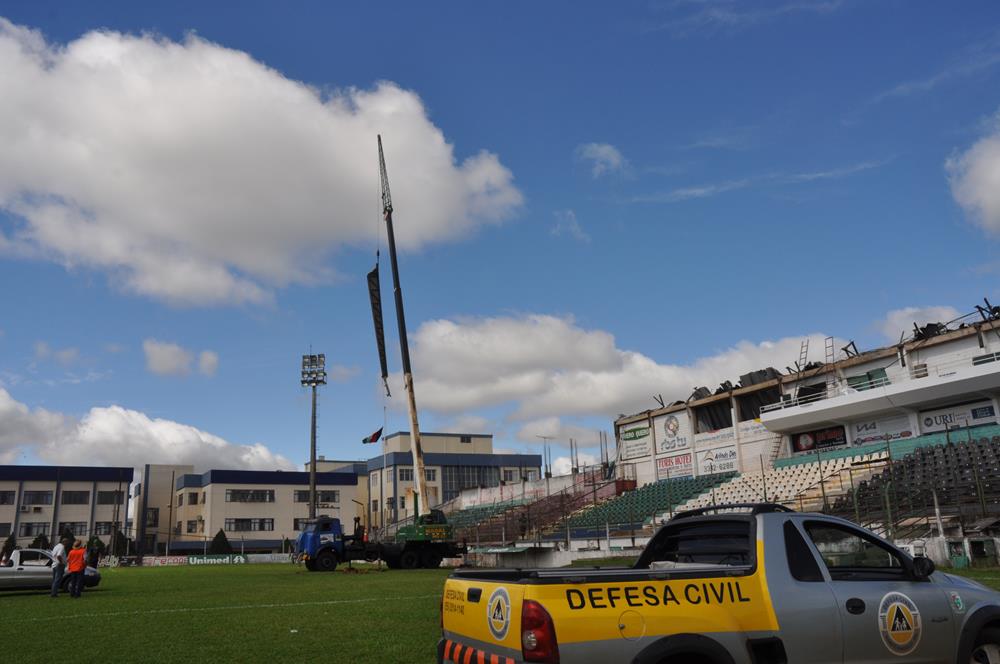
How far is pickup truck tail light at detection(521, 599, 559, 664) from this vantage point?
15.7 feet

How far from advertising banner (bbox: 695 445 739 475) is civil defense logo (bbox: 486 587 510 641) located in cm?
4456

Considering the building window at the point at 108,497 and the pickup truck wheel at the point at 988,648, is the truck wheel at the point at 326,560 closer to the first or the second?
the pickup truck wheel at the point at 988,648

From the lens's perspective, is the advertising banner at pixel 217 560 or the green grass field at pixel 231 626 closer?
the green grass field at pixel 231 626

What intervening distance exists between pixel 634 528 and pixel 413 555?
10.6 metres

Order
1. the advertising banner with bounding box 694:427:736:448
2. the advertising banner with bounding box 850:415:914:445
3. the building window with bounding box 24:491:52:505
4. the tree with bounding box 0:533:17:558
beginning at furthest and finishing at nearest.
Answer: the building window with bounding box 24:491:52:505, the tree with bounding box 0:533:17:558, the advertising banner with bounding box 694:427:736:448, the advertising banner with bounding box 850:415:914:445

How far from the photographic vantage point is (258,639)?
458 inches

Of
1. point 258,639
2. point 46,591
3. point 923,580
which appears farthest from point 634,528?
point 923,580

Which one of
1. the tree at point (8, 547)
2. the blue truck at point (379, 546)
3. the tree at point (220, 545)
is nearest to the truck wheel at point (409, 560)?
the blue truck at point (379, 546)

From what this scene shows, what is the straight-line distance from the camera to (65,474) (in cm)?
8656

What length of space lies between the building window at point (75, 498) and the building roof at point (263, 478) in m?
10.6

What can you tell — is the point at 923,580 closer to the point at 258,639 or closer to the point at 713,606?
the point at 713,606

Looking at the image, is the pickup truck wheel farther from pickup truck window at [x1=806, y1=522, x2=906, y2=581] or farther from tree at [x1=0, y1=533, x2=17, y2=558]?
tree at [x1=0, y1=533, x2=17, y2=558]

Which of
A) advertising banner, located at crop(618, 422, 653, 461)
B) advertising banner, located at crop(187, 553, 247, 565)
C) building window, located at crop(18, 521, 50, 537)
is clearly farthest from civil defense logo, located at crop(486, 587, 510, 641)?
building window, located at crop(18, 521, 50, 537)

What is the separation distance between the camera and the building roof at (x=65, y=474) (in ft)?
276
